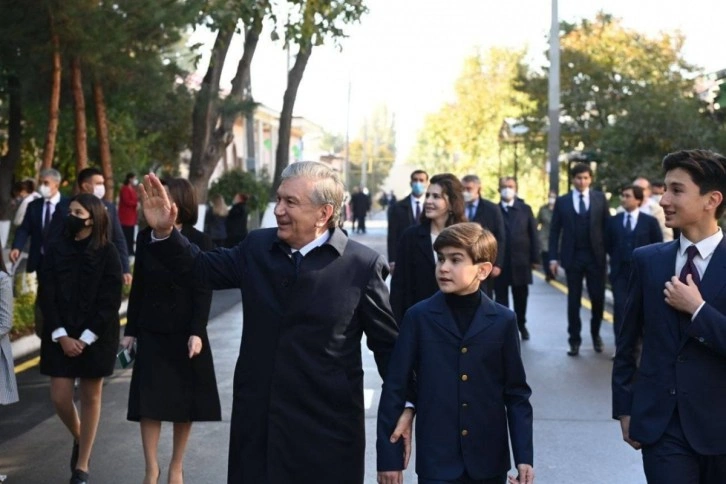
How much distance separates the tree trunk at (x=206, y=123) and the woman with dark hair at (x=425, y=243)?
511 inches

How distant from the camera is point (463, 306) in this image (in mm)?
5188

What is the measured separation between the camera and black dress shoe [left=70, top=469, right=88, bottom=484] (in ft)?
24.4

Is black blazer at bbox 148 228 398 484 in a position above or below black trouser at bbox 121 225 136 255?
above

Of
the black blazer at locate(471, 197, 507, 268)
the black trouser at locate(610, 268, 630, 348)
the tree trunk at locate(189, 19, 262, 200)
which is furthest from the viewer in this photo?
→ the tree trunk at locate(189, 19, 262, 200)

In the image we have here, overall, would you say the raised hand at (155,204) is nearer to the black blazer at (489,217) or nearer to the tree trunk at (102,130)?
the black blazer at (489,217)

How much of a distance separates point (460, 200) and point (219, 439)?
2.23 m

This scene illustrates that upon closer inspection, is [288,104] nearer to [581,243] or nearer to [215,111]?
[215,111]

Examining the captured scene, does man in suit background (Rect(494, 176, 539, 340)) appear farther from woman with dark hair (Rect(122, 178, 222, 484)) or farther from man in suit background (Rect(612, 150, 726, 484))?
man in suit background (Rect(612, 150, 726, 484))

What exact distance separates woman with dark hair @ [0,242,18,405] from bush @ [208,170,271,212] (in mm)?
27463

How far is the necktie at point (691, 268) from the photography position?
193 inches

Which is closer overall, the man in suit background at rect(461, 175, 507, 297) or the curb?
the man in suit background at rect(461, 175, 507, 297)

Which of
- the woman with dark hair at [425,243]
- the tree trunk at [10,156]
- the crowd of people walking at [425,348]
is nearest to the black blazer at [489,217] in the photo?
the woman with dark hair at [425,243]

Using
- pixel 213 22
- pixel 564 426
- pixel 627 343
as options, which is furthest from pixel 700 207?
pixel 213 22

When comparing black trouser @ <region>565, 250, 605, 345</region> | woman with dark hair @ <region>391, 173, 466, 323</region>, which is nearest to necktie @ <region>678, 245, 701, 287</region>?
woman with dark hair @ <region>391, 173, 466, 323</region>
